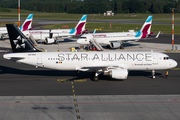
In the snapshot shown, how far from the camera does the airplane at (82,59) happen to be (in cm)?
3666

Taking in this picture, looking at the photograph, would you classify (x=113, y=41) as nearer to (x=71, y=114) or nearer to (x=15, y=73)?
(x=15, y=73)

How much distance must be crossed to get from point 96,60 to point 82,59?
203 cm

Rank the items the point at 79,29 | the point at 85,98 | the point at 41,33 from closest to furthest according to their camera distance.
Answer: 1. the point at 85,98
2. the point at 41,33
3. the point at 79,29

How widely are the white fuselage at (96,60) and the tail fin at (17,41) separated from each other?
111 centimetres

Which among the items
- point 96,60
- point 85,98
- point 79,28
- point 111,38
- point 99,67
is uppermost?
point 79,28

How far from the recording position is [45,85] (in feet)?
115

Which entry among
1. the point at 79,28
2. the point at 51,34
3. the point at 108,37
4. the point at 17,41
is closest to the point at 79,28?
the point at 79,28

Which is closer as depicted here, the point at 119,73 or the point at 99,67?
the point at 119,73

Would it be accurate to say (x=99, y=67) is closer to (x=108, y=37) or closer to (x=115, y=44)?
(x=115, y=44)

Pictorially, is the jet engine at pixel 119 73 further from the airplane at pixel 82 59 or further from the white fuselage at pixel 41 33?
the white fuselage at pixel 41 33

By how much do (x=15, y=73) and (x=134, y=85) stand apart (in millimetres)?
19910

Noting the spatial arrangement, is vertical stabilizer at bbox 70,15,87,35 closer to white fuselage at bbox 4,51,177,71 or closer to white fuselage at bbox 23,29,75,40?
white fuselage at bbox 23,29,75,40

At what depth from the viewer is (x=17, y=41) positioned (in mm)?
37062

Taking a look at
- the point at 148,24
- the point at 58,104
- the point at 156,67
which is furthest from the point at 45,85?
the point at 148,24
